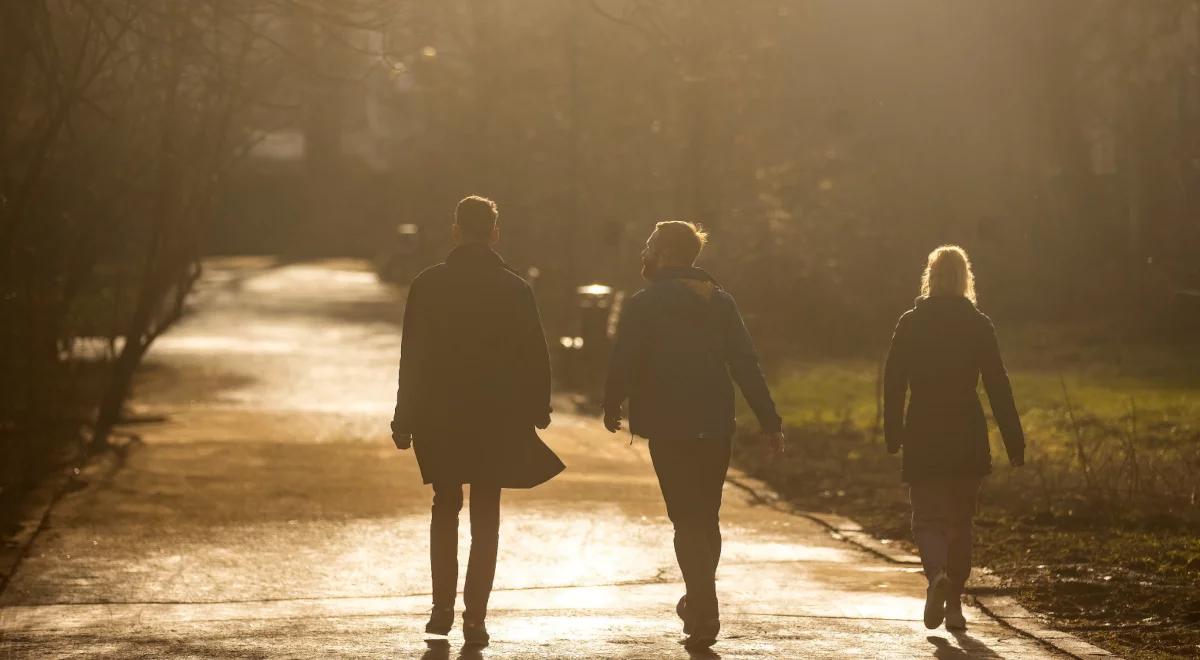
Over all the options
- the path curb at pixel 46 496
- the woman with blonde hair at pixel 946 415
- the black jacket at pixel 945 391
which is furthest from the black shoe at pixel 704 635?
the path curb at pixel 46 496

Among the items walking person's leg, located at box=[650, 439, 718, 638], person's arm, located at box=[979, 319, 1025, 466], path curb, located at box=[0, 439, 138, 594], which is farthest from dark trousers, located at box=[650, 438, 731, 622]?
path curb, located at box=[0, 439, 138, 594]

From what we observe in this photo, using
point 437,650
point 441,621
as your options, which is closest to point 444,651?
point 437,650

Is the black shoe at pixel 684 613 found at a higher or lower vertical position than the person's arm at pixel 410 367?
lower

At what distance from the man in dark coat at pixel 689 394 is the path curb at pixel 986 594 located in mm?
1463

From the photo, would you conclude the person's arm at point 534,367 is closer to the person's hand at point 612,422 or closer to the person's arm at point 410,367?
the person's hand at point 612,422

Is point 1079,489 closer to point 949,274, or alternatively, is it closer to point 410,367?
point 949,274

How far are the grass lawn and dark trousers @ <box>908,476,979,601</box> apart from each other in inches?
25.0

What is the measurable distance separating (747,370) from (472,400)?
1153mm

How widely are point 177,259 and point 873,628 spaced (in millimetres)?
12298

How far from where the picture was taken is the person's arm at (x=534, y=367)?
810 cm

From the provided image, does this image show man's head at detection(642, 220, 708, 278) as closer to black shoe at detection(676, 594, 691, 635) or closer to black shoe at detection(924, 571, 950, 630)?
black shoe at detection(676, 594, 691, 635)

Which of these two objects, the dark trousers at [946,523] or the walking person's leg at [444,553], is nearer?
the walking person's leg at [444,553]

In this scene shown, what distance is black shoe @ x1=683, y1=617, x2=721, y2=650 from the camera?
782cm

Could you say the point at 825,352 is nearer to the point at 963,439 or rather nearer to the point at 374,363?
the point at 374,363
